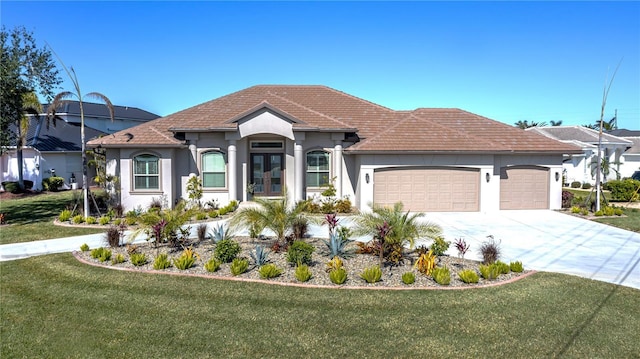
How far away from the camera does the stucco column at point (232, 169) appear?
1808 centimetres

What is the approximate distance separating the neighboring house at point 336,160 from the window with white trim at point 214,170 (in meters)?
0.05

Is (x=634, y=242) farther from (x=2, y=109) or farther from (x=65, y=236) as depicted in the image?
(x=2, y=109)

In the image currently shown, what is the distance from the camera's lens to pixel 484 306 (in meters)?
6.85

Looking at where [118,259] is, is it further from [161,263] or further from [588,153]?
[588,153]

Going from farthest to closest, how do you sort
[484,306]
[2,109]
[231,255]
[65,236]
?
[2,109] → [65,236] → [231,255] → [484,306]

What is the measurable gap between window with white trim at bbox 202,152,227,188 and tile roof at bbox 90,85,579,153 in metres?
1.42

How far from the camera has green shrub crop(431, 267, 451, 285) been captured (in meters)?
7.84

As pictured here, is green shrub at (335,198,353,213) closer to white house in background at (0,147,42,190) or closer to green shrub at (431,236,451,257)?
green shrub at (431,236,451,257)

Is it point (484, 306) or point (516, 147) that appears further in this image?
point (516, 147)

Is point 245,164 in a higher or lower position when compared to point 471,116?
lower

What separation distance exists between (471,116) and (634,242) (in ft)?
36.4

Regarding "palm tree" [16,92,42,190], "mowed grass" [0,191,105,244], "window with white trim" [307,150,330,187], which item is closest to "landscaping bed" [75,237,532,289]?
"mowed grass" [0,191,105,244]

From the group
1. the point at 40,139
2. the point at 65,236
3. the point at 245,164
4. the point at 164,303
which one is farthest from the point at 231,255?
the point at 40,139

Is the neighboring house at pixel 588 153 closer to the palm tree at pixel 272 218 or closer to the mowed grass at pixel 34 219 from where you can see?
the palm tree at pixel 272 218
